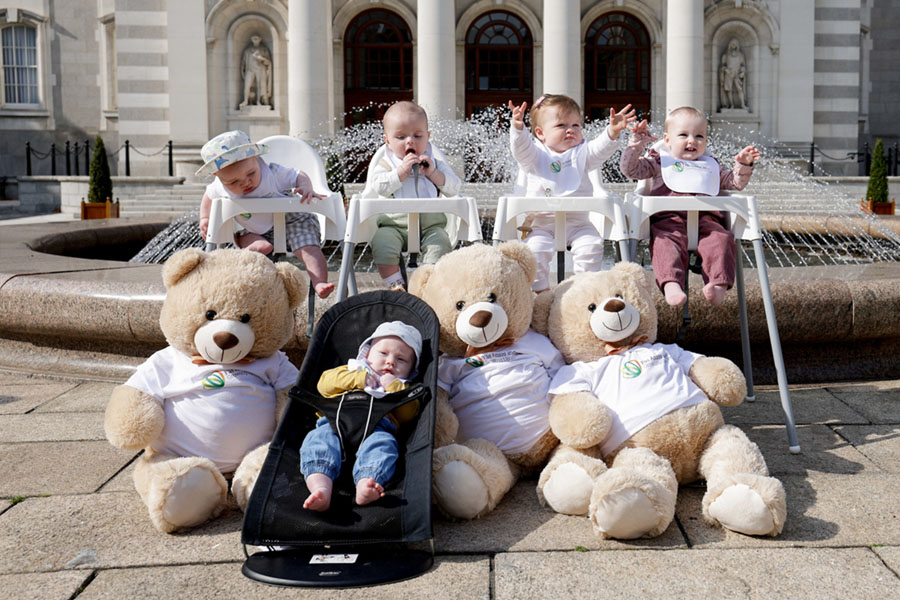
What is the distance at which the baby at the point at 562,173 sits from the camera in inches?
208

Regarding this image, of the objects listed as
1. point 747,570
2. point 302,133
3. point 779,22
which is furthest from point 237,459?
point 779,22

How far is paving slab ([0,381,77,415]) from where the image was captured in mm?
5844

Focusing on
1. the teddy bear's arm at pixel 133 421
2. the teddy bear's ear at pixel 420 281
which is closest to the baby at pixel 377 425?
the teddy bear's ear at pixel 420 281

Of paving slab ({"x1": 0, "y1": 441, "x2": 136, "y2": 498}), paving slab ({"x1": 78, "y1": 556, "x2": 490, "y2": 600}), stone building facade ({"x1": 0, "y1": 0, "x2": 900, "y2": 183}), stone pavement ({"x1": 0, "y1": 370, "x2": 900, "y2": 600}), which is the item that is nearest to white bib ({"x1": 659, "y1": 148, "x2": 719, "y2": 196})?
stone pavement ({"x1": 0, "y1": 370, "x2": 900, "y2": 600})

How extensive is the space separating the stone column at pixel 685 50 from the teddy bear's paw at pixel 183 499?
80.5 feet

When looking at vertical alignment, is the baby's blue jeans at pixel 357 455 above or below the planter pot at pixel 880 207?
below

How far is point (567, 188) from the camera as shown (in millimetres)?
5340

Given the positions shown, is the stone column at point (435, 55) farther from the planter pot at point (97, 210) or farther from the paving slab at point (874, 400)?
the paving slab at point (874, 400)

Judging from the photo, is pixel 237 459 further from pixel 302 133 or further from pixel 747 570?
pixel 302 133

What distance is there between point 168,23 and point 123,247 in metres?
17.6

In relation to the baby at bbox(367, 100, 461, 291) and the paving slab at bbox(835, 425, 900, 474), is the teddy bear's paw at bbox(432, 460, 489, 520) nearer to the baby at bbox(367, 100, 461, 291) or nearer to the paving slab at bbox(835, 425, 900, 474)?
the baby at bbox(367, 100, 461, 291)

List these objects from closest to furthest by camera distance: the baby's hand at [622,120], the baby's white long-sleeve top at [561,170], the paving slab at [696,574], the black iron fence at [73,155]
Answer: the paving slab at [696,574] < the baby's hand at [622,120] < the baby's white long-sleeve top at [561,170] < the black iron fence at [73,155]

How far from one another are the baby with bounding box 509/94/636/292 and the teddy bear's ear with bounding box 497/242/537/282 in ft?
2.13

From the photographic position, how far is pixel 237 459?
420 cm
